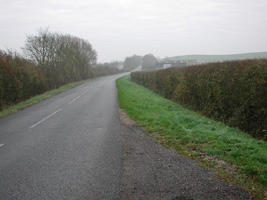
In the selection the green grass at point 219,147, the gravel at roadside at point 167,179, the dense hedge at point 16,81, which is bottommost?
the green grass at point 219,147

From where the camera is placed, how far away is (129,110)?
12172 millimetres

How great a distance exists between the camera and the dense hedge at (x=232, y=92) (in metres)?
7.02

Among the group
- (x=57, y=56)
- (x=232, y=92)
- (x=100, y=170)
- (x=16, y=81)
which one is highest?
(x=57, y=56)

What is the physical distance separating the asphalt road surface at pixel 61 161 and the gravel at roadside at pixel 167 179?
0.89 feet

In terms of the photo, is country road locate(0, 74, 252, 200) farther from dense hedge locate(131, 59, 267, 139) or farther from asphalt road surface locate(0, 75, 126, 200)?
dense hedge locate(131, 59, 267, 139)

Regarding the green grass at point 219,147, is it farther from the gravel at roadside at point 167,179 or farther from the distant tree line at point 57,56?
the distant tree line at point 57,56

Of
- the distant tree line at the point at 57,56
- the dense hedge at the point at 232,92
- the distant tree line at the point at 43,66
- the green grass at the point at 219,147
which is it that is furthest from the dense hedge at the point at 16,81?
the dense hedge at the point at 232,92

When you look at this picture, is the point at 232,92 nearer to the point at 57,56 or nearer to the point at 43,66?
the point at 43,66

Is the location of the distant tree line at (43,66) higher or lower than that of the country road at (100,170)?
higher

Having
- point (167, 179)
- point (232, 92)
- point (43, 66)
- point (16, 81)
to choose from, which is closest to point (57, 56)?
point (43, 66)

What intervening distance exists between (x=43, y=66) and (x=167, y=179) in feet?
92.4

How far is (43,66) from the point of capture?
28.9 metres

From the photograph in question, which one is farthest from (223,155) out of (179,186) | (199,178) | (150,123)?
(150,123)

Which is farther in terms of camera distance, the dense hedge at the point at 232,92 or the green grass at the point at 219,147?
the dense hedge at the point at 232,92
